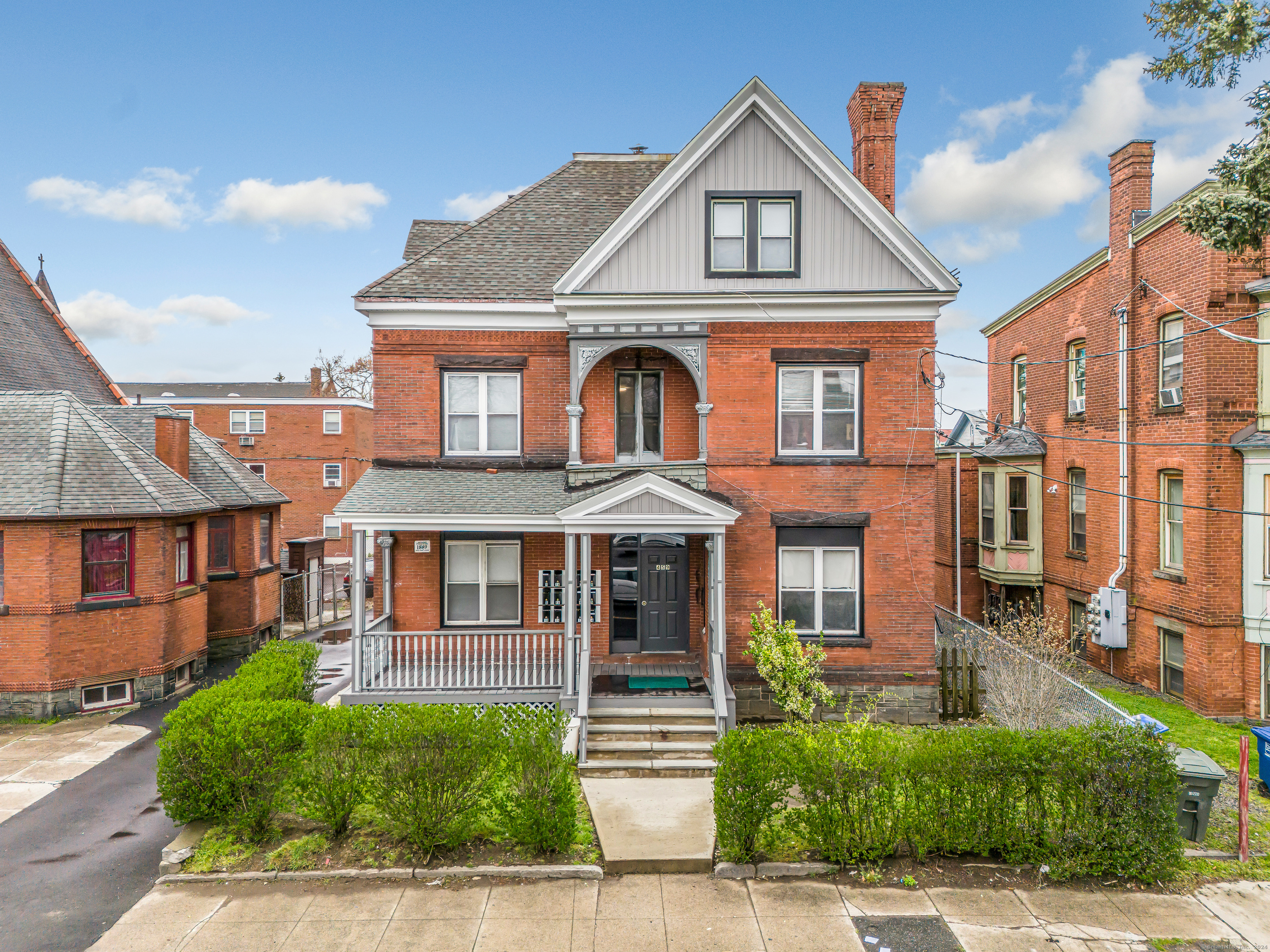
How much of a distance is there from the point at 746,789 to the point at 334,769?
466 cm

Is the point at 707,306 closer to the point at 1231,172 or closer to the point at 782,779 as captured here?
the point at 1231,172

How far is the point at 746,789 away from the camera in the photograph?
7.75 metres

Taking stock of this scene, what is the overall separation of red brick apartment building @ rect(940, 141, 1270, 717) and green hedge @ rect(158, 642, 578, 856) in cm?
1344

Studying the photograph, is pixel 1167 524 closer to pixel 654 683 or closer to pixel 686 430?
pixel 686 430

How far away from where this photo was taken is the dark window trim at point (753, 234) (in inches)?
523

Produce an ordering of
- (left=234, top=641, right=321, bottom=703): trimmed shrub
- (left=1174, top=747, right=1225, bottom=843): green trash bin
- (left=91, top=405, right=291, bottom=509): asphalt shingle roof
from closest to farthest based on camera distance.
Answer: (left=1174, top=747, right=1225, bottom=843): green trash bin, (left=234, top=641, right=321, bottom=703): trimmed shrub, (left=91, top=405, right=291, bottom=509): asphalt shingle roof

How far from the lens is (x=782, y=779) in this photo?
7.87 meters

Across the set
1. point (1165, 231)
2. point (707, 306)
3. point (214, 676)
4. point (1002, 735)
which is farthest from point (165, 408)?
point (1165, 231)

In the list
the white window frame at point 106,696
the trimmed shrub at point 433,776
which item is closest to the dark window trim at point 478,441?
the trimmed shrub at point 433,776

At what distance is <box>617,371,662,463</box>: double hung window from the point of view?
14.1m

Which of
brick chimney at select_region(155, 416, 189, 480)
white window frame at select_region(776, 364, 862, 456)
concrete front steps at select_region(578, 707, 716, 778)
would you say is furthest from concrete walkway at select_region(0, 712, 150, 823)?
white window frame at select_region(776, 364, 862, 456)

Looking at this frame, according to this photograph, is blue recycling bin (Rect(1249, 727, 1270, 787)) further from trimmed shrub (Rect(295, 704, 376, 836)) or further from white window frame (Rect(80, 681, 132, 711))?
white window frame (Rect(80, 681, 132, 711))

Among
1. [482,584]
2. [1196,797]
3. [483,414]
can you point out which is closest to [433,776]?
[482,584]

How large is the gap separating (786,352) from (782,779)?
25.9 feet
